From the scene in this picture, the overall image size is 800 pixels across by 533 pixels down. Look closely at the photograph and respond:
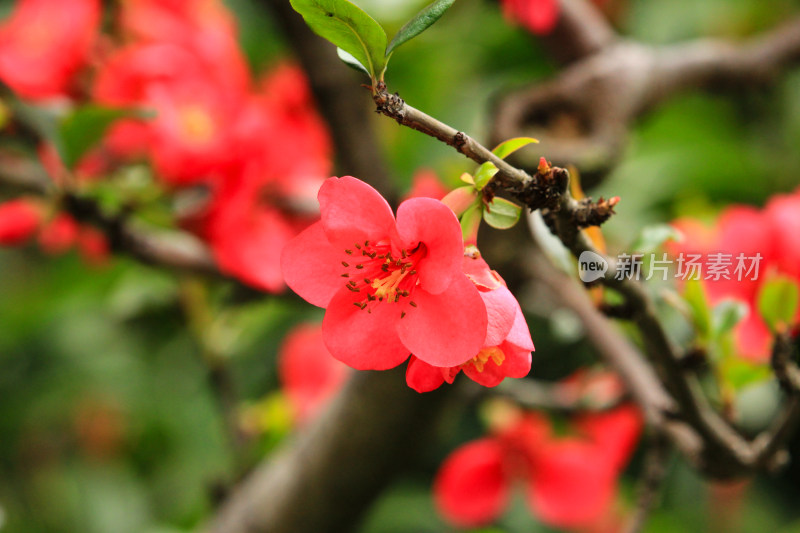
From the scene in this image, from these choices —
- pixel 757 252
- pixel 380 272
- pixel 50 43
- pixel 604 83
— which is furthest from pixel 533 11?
pixel 50 43

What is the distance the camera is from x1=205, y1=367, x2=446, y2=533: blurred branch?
587 millimetres

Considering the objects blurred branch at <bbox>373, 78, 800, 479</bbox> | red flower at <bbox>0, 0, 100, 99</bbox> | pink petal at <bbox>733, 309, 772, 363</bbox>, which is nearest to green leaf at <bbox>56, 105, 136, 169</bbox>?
red flower at <bbox>0, 0, 100, 99</bbox>

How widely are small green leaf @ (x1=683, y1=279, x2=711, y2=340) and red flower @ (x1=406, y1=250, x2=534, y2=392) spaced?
0.17 meters

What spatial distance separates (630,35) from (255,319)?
0.81m

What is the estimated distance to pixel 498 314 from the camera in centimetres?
26

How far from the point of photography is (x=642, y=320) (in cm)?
36

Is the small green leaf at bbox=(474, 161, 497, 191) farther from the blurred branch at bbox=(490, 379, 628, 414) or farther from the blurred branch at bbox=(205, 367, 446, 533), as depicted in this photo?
the blurred branch at bbox=(490, 379, 628, 414)

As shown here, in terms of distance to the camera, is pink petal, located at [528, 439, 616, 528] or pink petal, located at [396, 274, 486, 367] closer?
pink petal, located at [396, 274, 486, 367]

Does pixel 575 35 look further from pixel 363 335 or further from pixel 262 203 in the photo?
pixel 363 335

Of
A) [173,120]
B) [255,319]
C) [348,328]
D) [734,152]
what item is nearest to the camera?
[348,328]

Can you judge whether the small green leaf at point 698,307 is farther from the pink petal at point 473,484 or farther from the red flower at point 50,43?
the red flower at point 50,43

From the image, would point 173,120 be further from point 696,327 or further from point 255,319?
point 696,327

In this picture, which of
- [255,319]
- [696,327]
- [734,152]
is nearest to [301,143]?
[255,319]

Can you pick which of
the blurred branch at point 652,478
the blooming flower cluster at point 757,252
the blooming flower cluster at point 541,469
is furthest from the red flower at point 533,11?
the blooming flower cluster at point 541,469
